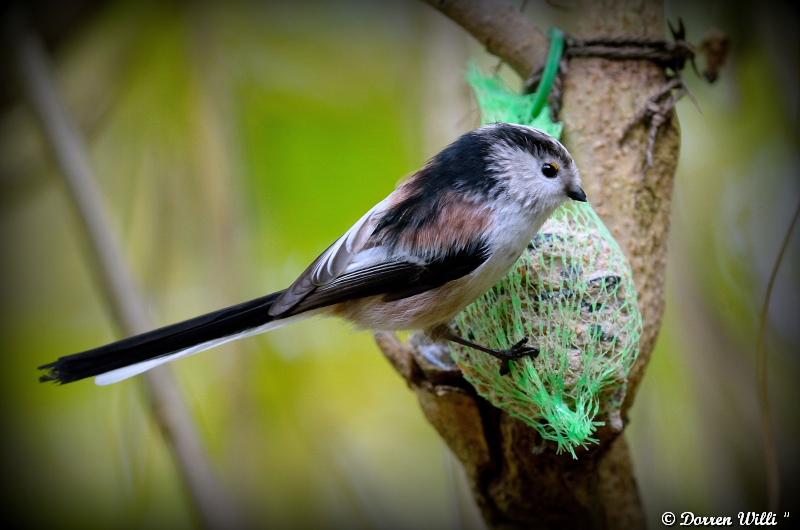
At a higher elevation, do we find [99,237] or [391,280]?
[99,237]

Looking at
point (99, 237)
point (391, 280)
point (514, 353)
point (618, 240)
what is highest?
point (99, 237)

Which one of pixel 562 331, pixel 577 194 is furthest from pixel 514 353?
pixel 577 194

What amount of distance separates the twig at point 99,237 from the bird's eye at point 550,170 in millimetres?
1064

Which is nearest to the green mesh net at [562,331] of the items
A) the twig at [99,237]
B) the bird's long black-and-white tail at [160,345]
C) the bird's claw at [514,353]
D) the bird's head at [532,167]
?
the bird's claw at [514,353]

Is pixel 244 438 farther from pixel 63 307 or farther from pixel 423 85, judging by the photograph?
pixel 423 85

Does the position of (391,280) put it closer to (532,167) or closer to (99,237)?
(532,167)

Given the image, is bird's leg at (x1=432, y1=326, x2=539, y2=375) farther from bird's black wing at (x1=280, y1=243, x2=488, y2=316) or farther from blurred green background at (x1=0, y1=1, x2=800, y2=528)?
blurred green background at (x1=0, y1=1, x2=800, y2=528)

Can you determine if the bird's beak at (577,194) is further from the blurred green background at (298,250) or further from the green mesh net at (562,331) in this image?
the blurred green background at (298,250)

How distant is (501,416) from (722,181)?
124 centimetres

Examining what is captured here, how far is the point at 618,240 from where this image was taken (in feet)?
6.32

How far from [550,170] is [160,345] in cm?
98

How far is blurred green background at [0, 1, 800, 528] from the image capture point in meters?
2.39

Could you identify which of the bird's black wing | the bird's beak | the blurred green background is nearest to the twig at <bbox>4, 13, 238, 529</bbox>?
the blurred green background

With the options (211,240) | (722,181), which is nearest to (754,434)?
(722,181)
